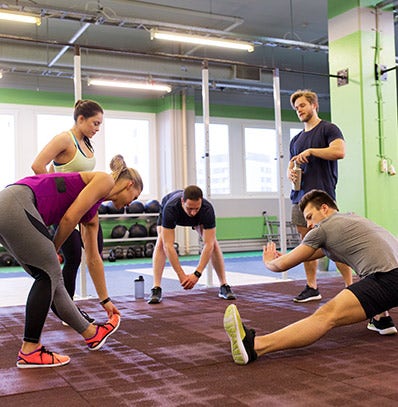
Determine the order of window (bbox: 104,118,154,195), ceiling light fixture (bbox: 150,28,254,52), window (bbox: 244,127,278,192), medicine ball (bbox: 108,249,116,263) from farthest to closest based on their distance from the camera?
1. window (bbox: 244,127,278,192)
2. window (bbox: 104,118,154,195)
3. medicine ball (bbox: 108,249,116,263)
4. ceiling light fixture (bbox: 150,28,254,52)

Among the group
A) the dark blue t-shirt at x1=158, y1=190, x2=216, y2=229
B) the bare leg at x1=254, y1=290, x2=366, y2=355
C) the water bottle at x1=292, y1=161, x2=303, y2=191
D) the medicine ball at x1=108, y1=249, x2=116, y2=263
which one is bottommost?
the medicine ball at x1=108, y1=249, x2=116, y2=263

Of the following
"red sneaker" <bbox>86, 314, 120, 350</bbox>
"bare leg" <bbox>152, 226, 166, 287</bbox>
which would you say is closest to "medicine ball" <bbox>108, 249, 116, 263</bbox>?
"bare leg" <bbox>152, 226, 166, 287</bbox>

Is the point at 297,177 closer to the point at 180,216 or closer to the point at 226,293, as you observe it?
the point at 180,216

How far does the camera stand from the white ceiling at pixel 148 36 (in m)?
7.11

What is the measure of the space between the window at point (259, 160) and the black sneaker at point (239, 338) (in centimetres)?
922

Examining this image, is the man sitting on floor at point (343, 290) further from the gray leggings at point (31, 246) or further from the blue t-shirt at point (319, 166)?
the blue t-shirt at point (319, 166)

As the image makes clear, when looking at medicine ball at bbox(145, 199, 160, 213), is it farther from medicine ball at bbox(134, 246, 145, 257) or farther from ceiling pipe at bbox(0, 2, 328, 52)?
ceiling pipe at bbox(0, 2, 328, 52)

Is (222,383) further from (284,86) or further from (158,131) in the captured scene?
(284,86)

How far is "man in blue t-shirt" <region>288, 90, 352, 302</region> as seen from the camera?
143 inches

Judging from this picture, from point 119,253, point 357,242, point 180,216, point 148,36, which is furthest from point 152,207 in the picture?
point 357,242

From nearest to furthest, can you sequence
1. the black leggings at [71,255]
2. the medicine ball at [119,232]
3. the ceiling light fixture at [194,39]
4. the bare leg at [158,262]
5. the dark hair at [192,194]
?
the black leggings at [71,255] < the dark hair at [192,194] < the bare leg at [158,262] < the ceiling light fixture at [194,39] < the medicine ball at [119,232]

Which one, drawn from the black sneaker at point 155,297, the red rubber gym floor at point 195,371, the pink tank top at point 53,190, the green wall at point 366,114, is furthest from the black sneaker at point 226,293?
the green wall at point 366,114

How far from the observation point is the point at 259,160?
11.5 meters

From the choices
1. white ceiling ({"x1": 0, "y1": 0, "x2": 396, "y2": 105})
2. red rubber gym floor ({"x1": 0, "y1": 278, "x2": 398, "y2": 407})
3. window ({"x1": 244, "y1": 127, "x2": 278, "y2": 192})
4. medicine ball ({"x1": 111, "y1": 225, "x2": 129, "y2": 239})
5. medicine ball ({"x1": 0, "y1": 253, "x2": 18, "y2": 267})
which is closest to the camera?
red rubber gym floor ({"x1": 0, "y1": 278, "x2": 398, "y2": 407})
